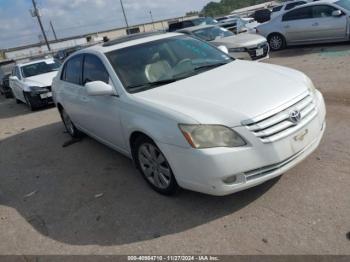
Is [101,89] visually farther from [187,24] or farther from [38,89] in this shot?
[187,24]

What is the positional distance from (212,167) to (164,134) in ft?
2.00

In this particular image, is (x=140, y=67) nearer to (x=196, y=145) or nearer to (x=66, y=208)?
(x=196, y=145)

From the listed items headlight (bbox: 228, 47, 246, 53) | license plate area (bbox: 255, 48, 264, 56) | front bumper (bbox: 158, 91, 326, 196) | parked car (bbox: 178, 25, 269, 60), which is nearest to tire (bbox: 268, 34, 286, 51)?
parked car (bbox: 178, 25, 269, 60)

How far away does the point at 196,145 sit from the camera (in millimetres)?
3400

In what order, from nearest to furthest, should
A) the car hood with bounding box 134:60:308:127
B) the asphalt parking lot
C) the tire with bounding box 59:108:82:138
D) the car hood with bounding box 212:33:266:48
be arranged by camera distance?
the asphalt parking lot → the car hood with bounding box 134:60:308:127 → the tire with bounding box 59:108:82:138 → the car hood with bounding box 212:33:266:48

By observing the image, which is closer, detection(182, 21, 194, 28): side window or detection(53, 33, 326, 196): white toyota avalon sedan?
detection(53, 33, 326, 196): white toyota avalon sedan

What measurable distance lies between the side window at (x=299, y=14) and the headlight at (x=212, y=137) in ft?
36.4

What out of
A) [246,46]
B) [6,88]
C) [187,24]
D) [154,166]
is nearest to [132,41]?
[154,166]

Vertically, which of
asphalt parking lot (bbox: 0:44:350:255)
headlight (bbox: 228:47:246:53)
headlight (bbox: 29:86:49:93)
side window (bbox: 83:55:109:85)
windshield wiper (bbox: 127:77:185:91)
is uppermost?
side window (bbox: 83:55:109:85)

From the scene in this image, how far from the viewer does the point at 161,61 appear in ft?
15.5

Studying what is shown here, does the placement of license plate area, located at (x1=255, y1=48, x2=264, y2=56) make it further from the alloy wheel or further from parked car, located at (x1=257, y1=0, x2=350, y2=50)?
the alloy wheel

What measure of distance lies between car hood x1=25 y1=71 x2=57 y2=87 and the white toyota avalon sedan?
6.96 meters

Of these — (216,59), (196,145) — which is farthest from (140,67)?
(196,145)

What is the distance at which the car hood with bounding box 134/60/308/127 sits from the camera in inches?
136
